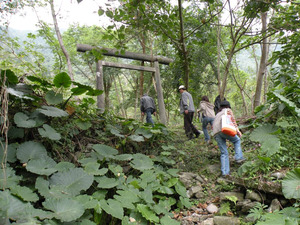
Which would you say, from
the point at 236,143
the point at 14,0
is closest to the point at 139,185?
the point at 236,143

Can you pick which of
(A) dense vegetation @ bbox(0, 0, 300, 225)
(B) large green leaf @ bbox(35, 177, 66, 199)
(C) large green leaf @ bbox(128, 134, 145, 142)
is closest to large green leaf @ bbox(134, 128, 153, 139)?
(A) dense vegetation @ bbox(0, 0, 300, 225)

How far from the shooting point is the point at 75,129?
3.43 m

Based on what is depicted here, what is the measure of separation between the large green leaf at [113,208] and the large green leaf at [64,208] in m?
0.39

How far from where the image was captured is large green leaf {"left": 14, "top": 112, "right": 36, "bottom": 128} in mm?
2514

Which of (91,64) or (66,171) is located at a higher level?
(91,64)

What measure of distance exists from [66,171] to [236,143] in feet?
9.12

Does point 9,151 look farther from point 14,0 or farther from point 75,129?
point 14,0

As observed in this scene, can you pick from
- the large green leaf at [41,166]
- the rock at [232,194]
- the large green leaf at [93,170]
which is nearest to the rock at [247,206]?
the rock at [232,194]

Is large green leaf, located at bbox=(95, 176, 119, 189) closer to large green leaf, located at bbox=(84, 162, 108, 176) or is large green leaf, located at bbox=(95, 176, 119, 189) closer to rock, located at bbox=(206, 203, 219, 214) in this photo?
large green leaf, located at bbox=(84, 162, 108, 176)

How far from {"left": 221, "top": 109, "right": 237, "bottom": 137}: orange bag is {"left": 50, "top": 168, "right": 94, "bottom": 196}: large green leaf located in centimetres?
224

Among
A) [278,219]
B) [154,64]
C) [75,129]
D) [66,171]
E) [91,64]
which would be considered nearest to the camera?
[278,219]

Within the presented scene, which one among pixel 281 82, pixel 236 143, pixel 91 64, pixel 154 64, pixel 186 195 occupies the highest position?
pixel 91 64

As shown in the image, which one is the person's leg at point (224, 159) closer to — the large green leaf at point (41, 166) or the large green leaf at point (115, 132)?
the large green leaf at point (115, 132)

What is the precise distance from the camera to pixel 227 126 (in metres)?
3.32
